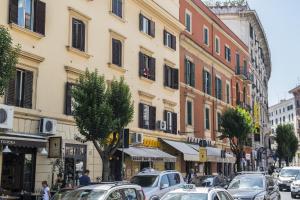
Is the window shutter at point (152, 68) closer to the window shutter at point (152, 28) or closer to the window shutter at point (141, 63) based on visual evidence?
the window shutter at point (141, 63)

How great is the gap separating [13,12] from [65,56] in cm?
382

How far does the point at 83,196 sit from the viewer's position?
10820 millimetres

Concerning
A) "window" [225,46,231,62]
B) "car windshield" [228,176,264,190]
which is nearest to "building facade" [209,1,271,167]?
"window" [225,46,231,62]

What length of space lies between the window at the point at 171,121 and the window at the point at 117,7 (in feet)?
27.2

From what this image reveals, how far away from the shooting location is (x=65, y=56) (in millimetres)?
22953

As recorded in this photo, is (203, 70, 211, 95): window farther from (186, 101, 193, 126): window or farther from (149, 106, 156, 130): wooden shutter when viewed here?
(149, 106, 156, 130): wooden shutter

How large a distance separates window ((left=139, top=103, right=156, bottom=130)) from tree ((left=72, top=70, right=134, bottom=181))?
8.58 m

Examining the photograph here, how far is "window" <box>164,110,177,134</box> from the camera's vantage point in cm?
3381

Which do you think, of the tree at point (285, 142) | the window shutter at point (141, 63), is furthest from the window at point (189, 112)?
the tree at point (285, 142)

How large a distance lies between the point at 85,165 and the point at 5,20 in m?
8.15

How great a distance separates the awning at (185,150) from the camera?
1270 inches

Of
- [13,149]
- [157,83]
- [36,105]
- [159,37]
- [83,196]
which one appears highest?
[159,37]

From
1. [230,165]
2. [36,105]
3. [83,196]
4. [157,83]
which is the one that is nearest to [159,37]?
[157,83]

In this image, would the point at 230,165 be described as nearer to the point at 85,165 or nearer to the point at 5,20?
the point at 85,165
